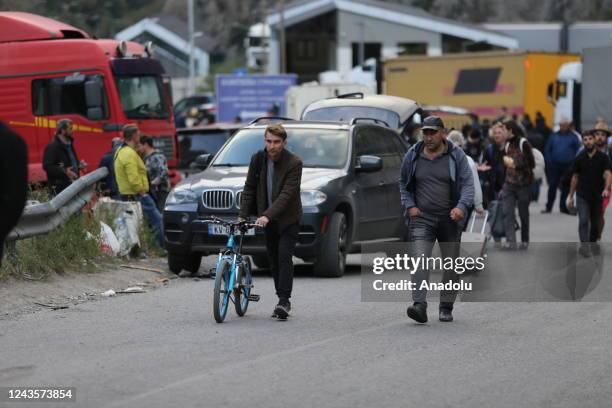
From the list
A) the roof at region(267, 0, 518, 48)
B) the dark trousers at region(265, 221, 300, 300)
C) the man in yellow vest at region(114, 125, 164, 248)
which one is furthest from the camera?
the roof at region(267, 0, 518, 48)

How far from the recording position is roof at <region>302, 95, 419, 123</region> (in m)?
22.1

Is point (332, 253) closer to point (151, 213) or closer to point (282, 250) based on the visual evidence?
point (151, 213)

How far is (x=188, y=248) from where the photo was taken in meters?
15.6

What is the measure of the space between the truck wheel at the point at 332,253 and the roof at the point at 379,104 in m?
6.33

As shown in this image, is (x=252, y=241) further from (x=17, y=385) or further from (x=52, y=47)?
(x=52, y=47)

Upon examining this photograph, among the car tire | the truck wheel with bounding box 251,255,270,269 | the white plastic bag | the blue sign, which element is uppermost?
the white plastic bag

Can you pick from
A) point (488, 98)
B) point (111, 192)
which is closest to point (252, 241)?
point (111, 192)

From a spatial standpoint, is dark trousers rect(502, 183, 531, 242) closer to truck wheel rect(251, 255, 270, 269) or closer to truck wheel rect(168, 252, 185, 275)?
truck wheel rect(251, 255, 270, 269)

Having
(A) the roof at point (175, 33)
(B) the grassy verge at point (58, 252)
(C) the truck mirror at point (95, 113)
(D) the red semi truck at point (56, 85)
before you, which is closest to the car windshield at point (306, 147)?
(B) the grassy verge at point (58, 252)

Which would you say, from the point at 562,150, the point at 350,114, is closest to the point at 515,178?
the point at 350,114

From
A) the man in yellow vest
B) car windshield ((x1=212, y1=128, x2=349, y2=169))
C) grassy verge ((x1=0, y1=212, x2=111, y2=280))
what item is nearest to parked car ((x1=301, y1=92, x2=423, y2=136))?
the man in yellow vest

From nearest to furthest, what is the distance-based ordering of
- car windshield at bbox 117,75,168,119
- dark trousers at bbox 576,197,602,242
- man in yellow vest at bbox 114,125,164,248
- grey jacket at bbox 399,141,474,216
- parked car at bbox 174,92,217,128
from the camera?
grey jacket at bbox 399,141,474,216 < man in yellow vest at bbox 114,125,164,248 < dark trousers at bbox 576,197,602,242 < car windshield at bbox 117,75,168,119 < parked car at bbox 174,92,217,128

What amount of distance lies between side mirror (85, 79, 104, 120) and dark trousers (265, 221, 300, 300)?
41.8ft

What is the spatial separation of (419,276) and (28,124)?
46.7ft
